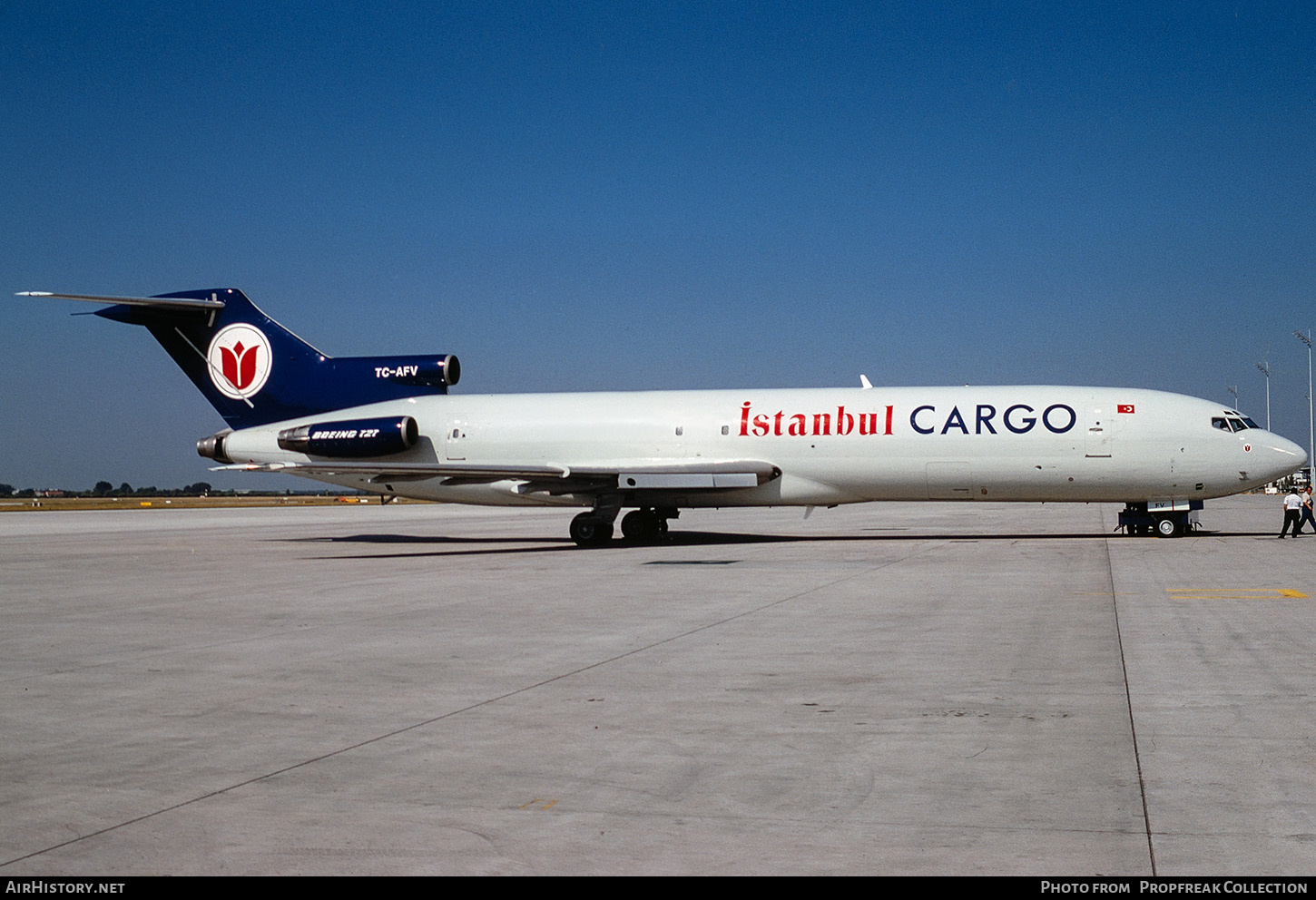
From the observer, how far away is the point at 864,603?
14750mm

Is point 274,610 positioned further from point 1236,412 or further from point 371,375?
point 1236,412

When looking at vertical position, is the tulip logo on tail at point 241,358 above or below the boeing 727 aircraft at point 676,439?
above

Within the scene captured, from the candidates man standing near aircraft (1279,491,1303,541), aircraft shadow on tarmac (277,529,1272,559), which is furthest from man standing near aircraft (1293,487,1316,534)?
aircraft shadow on tarmac (277,529,1272,559)

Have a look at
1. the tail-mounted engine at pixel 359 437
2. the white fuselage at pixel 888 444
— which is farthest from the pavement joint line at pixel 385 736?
the tail-mounted engine at pixel 359 437

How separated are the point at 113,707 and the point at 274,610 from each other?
6540 mm

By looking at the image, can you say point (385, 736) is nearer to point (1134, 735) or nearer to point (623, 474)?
point (1134, 735)

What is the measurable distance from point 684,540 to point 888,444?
5.89 meters

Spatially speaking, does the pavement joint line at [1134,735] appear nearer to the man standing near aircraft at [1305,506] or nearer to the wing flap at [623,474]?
the wing flap at [623,474]

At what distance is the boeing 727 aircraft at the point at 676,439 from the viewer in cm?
2594

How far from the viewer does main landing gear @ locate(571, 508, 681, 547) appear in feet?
90.9

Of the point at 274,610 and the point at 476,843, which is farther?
the point at 274,610

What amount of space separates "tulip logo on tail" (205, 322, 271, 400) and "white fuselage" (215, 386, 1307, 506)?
3.22m

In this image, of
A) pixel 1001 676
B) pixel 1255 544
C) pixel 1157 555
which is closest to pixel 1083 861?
pixel 1001 676

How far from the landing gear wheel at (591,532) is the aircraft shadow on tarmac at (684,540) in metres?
0.23
